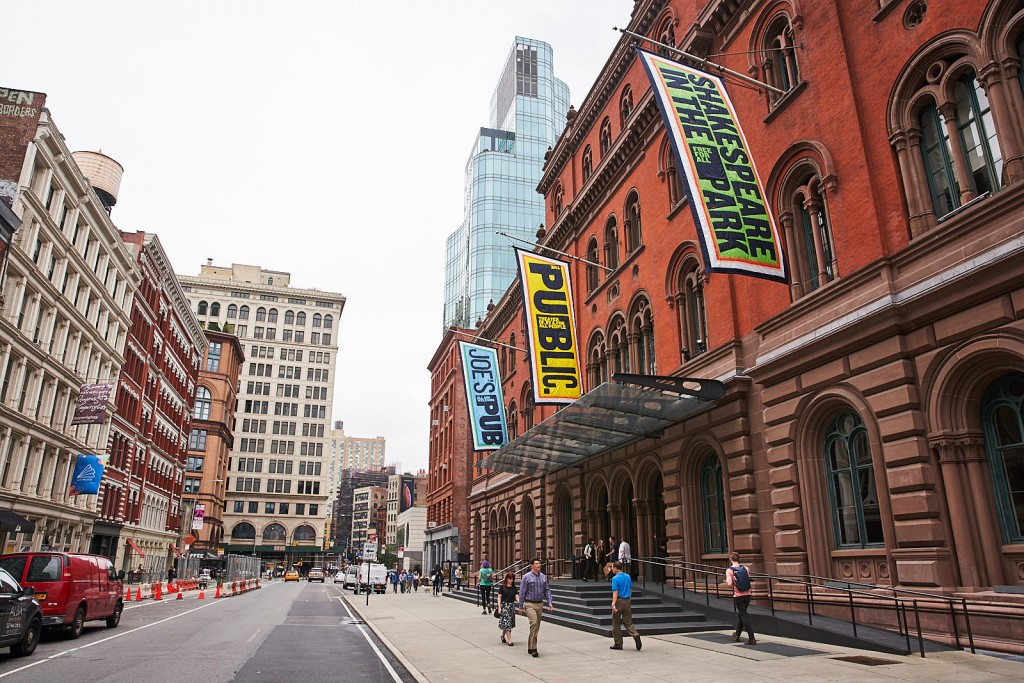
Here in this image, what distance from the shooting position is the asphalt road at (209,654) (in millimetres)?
11672

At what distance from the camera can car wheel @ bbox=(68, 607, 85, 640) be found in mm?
17172

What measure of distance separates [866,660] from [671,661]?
3.13 meters

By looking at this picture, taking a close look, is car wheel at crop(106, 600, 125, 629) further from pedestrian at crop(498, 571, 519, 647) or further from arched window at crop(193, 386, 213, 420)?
arched window at crop(193, 386, 213, 420)

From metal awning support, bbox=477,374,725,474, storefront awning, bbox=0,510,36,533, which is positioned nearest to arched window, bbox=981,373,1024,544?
metal awning support, bbox=477,374,725,474

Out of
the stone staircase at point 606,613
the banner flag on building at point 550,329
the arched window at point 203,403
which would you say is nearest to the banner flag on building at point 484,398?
the banner flag on building at point 550,329

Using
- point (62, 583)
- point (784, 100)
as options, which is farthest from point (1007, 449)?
point (62, 583)

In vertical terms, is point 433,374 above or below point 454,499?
above

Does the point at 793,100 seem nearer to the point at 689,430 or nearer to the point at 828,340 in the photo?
the point at 828,340

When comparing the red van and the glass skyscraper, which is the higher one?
the glass skyscraper

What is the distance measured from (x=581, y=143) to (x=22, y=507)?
31009mm

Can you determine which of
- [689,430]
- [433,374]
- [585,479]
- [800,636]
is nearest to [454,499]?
[433,374]

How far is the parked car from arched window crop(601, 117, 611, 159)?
24.7 metres

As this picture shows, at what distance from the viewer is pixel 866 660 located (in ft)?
37.2

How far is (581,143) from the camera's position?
33188 millimetres
